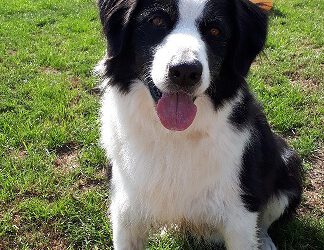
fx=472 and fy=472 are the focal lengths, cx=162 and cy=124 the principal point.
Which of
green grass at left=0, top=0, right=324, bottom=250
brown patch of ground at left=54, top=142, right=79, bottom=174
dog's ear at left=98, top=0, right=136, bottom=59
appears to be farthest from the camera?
brown patch of ground at left=54, top=142, right=79, bottom=174

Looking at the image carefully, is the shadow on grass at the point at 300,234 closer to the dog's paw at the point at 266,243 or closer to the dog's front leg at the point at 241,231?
the dog's paw at the point at 266,243

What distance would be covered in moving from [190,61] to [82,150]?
2194 mm

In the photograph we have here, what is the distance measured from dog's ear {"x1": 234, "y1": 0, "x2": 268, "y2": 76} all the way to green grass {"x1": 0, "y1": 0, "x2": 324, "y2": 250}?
1.97 feet

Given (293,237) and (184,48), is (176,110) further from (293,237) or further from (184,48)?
(293,237)

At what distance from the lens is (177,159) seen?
105 inches

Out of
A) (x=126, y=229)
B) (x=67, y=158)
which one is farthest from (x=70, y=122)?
(x=126, y=229)

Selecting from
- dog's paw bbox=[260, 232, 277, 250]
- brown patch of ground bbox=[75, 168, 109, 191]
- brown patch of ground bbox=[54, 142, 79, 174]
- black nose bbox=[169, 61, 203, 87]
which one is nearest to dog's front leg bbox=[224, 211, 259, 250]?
dog's paw bbox=[260, 232, 277, 250]

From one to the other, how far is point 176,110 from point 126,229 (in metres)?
0.94

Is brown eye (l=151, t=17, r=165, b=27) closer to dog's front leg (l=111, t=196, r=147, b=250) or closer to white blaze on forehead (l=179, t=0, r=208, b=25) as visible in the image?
white blaze on forehead (l=179, t=0, r=208, b=25)

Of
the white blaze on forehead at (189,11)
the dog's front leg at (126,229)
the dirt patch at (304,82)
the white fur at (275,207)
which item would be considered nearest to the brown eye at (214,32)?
the white blaze on forehead at (189,11)

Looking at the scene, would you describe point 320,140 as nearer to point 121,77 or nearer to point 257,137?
point 257,137

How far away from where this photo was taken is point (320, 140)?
4.21 meters

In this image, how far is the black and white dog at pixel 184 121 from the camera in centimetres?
239

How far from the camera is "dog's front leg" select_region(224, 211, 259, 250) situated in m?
2.75
